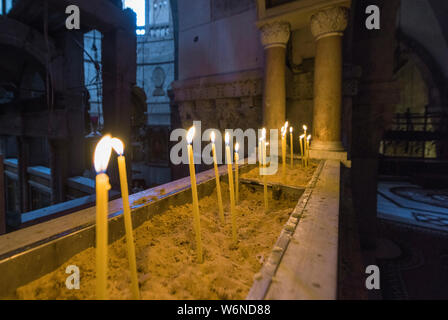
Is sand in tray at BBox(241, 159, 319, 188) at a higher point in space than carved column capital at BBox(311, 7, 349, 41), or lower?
lower

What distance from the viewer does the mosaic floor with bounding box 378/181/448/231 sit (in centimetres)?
625

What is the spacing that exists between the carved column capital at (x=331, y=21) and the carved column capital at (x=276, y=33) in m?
0.72

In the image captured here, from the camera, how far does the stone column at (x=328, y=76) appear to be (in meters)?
4.69

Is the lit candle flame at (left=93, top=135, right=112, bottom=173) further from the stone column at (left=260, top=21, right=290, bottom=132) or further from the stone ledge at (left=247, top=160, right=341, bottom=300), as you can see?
the stone column at (left=260, top=21, right=290, bottom=132)

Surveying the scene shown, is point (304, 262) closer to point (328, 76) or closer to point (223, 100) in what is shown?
point (328, 76)

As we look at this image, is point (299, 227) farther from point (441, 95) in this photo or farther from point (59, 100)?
point (441, 95)

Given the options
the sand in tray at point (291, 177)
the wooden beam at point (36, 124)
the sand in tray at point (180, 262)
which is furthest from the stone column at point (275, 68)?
the wooden beam at point (36, 124)

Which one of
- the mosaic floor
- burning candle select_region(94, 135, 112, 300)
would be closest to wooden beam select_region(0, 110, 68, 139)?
burning candle select_region(94, 135, 112, 300)

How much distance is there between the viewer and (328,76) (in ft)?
15.6

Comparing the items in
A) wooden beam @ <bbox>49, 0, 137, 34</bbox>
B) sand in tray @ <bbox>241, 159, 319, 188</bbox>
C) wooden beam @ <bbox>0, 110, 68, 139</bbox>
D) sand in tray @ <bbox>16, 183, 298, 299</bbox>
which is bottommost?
sand in tray @ <bbox>16, 183, 298, 299</bbox>

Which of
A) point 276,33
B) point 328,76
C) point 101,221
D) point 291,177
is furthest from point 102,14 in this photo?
point 101,221

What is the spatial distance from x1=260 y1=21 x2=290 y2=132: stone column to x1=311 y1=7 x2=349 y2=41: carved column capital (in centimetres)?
77
